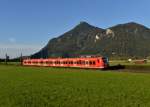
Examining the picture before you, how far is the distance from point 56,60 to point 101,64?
76.9 feet

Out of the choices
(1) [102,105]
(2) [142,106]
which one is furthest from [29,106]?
(2) [142,106]

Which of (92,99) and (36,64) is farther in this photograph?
(36,64)

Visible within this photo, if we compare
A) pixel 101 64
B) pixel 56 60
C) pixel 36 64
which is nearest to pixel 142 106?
pixel 101 64

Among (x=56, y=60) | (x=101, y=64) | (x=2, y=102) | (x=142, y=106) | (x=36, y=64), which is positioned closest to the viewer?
(x=142, y=106)

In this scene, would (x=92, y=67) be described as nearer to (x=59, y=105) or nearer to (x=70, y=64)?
(x=70, y=64)

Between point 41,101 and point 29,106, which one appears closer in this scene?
point 29,106

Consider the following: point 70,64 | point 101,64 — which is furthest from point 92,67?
point 70,64

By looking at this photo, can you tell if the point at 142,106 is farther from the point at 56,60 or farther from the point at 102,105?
the point at 56,60

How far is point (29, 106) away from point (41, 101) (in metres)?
1.78

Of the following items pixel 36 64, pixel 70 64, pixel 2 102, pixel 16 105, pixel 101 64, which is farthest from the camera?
pixel 36 64

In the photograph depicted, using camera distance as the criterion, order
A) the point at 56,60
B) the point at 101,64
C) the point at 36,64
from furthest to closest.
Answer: the point at 36,64, the point at 56,60, the point at 101,64

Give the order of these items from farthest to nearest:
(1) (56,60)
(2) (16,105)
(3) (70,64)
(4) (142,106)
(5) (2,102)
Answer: (1) (56,60)
(3) (70,64)
(5) (2,102)
(2) (16,105)
(4) (142,106)

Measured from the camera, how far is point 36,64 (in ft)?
343

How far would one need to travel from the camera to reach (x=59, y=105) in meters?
15.6
